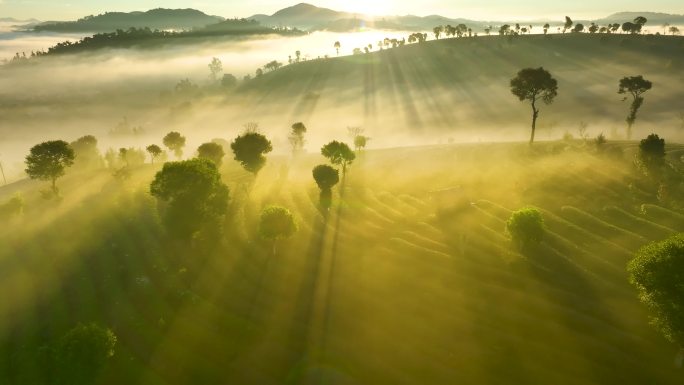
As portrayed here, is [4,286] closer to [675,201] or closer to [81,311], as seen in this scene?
[81,311]

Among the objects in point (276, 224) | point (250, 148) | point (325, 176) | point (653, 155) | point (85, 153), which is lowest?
point (85, 153)

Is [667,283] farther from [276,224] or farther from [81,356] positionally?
[81,356]

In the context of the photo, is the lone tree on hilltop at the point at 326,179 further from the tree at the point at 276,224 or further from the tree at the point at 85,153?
the tree at the point at 85,153

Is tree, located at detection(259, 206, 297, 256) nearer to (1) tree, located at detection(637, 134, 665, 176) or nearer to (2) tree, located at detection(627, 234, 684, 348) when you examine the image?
(2) tree, located at detection(627, 234, 684, 348)

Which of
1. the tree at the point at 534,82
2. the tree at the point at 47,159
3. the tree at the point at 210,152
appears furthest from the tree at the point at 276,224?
the tree at the point at 534,82

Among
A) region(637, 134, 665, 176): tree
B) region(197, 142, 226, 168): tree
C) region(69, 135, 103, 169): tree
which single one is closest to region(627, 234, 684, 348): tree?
region(637, 134, 665, 176): tree

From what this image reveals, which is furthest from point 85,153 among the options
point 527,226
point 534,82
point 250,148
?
point 527,226
